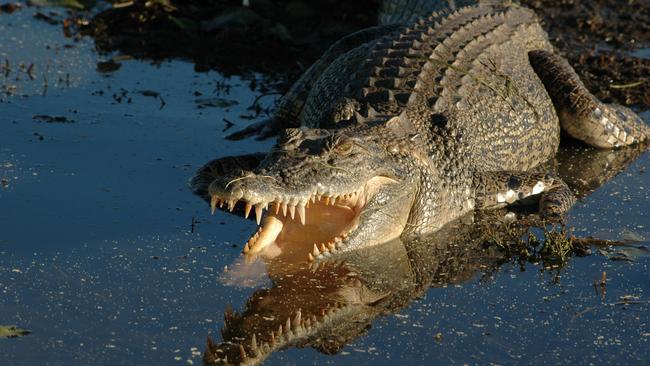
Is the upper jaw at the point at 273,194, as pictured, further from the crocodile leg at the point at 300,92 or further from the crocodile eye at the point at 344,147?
the crocodile leg at the point at 300,92

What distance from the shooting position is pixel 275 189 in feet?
16.9

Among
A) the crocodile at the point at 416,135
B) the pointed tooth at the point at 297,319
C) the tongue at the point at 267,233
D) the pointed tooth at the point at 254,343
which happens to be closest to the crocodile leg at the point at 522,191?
the crocodile at the point at 416,135

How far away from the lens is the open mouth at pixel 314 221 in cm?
539

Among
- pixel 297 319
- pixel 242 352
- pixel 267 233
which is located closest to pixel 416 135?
pixel 267 233

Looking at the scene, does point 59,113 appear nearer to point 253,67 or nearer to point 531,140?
point 253,67

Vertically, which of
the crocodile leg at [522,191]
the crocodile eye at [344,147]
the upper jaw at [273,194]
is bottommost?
the crocodile leg at [522,191]

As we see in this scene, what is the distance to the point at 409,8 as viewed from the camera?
898 cm

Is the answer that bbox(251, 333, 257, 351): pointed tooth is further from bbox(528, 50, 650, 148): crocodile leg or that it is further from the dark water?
bbox(528, 50, 650, 148): crocodile leg

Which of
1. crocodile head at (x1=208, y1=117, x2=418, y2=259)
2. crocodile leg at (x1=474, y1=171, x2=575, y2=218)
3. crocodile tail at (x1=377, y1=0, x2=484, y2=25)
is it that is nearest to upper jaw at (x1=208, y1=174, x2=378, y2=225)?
crocodile head at (x1=208, y1=117, x2=418, y2=259)

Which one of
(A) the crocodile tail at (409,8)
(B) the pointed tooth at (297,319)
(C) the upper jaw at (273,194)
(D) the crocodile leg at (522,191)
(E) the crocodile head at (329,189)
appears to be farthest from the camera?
(A) the crocodile tail at (409,8)

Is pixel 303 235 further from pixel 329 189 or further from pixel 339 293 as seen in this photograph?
pixel 339 293

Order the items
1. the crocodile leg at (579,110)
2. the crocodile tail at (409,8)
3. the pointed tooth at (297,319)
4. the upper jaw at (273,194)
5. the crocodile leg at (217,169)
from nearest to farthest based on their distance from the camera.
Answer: the pointed tooth at (297,319), the upper jaw at (273,194), the crocodile leg at (217,169), the crocodile leg at (579,110), the crocodile tail at (409,8)

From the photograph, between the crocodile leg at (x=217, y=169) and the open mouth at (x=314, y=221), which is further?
the crocodile leg at (x=217, y=169)

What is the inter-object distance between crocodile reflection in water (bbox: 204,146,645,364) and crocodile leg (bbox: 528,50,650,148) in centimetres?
156
